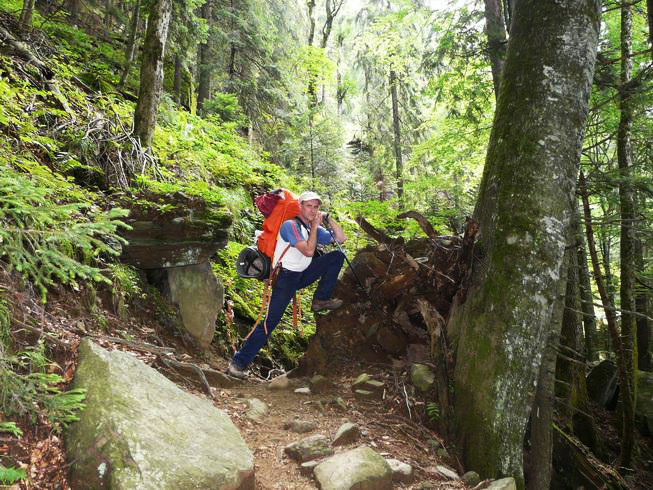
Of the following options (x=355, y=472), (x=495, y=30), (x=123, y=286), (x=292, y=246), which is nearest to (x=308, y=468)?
(x=355, y=472)

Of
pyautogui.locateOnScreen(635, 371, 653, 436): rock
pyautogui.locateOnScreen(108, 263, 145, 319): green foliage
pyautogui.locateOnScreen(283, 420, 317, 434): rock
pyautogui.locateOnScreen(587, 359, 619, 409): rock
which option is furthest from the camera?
pyautogui.locateOnScreen(587, 359, 619, 409): rock

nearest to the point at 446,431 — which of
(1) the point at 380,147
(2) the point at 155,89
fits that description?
(2) the point at 155,89

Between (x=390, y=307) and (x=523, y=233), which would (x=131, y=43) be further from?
(x=523, y=233)

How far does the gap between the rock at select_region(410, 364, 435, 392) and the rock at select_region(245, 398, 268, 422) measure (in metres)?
1.69

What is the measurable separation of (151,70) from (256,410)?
551 centimetres

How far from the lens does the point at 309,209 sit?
516cm

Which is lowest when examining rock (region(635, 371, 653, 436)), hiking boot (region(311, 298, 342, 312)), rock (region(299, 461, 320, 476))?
rock (region(635, 371, 653, 436))

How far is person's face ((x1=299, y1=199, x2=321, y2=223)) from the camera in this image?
16.9ft

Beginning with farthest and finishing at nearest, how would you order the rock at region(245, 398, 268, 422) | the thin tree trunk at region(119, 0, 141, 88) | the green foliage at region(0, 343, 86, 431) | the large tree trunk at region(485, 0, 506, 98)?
the thin tree trunk at region(119, 0, 141, 88) < the large tree trunk at region(485, 0, 506, 98) < the rock at region(245, 398, 268, 422) < the green foliage at region(0, 343, 86, 431)

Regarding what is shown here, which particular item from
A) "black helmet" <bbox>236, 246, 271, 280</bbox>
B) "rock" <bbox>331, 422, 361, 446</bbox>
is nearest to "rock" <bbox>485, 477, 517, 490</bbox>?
"rock" <bbox>331, 422, 361, 446</bbox>

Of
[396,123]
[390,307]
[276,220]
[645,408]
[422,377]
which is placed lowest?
[645,408]

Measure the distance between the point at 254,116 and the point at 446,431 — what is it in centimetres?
1395

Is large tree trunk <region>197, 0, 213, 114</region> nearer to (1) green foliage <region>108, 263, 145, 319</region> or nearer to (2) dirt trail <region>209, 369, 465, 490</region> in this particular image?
(1) green foliage <region>108, 263, 145, 319</region>

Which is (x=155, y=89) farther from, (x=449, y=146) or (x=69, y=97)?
(x=449, y=146)
